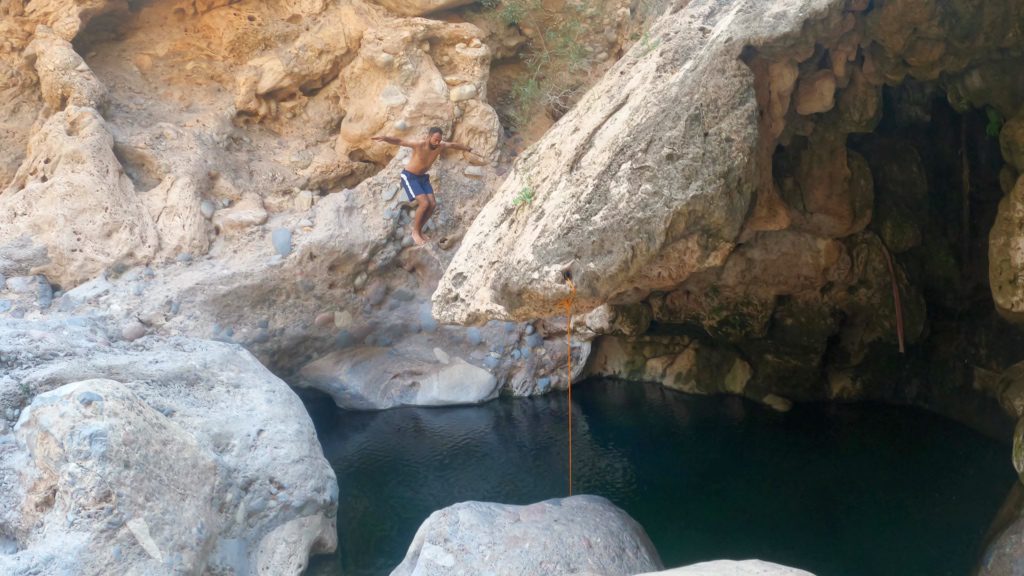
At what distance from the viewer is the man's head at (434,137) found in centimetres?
823

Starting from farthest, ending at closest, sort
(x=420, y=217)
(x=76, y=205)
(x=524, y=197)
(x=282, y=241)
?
(x=420, y=217) → (x=282, y=241) → (x=76, y=205) → (x=524, y=197)

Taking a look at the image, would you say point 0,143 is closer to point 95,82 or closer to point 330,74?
point 95,82

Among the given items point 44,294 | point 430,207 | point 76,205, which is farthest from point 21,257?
point 430,207

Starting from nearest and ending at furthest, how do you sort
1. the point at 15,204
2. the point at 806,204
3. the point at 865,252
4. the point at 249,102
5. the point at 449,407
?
the point at 806,204 < the point at 865,252 < the point at 15,204 < the point at 449,407 < the point at 249,102

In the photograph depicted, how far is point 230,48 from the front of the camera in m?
9.37

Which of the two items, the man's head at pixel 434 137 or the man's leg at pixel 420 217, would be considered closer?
the man's head at pixel 434 137

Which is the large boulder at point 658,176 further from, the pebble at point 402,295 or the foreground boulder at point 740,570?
the pebble at point 402,295

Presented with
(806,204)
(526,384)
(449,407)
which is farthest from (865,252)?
(449,407)

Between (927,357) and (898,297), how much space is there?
783 millimetres

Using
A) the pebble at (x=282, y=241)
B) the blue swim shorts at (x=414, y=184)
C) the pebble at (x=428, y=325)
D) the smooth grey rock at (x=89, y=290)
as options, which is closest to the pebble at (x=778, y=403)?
the pebble at (x=428, y=325)

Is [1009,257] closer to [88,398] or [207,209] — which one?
[88,398]

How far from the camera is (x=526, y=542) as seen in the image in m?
4.60

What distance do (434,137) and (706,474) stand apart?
429 cm

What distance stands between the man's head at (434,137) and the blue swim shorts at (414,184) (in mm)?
374
